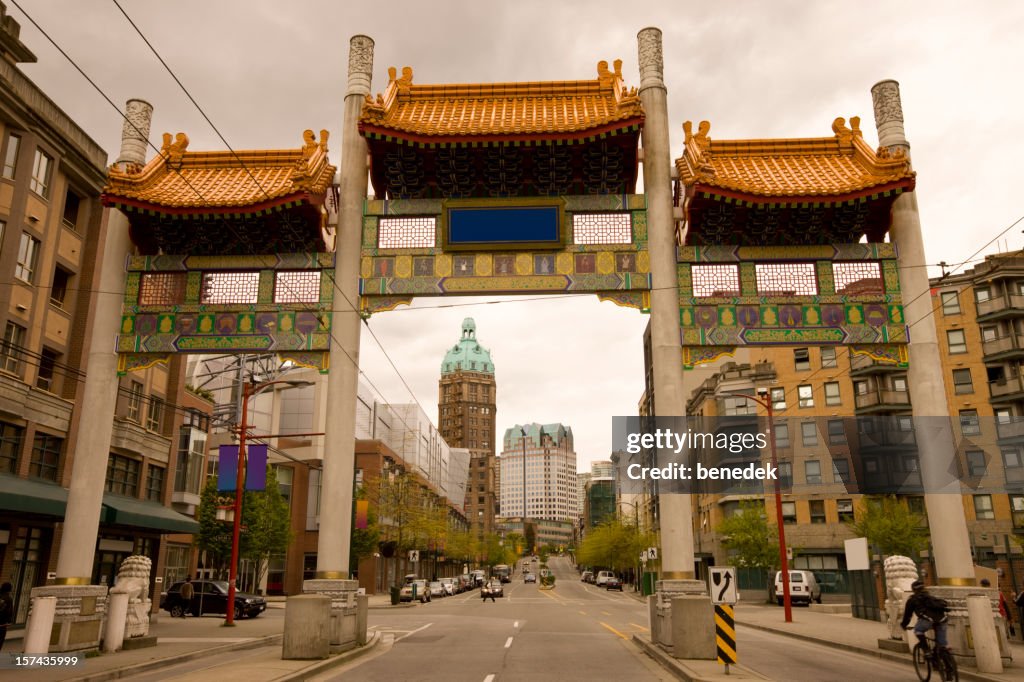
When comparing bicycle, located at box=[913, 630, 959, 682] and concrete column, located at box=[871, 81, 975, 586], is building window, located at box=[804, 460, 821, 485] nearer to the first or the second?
concrete column, located at box=[871, 81, 975, 586]

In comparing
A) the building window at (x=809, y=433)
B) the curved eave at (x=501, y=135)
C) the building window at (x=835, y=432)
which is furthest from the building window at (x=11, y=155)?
the building window at (x=835, y=432)

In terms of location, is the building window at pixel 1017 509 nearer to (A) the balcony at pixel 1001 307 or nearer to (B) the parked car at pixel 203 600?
(A) the balcony at pixel 1001 307

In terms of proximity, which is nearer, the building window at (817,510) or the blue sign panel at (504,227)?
the blue sign panel at (504,227)

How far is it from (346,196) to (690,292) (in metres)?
8.76

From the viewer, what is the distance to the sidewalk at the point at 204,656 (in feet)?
46.9

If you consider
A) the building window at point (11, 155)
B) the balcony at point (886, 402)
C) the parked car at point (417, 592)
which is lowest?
the parked car at point (417, 592)

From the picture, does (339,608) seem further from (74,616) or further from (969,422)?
(969,422)

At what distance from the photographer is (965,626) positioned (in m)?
16.2

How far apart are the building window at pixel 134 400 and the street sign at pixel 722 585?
27386mm

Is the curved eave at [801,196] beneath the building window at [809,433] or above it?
beneath

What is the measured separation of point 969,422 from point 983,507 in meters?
6.35

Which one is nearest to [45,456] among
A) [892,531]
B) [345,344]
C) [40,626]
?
[40,626]

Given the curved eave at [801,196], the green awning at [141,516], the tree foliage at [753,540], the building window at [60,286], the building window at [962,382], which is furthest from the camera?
the building window at [962,382]

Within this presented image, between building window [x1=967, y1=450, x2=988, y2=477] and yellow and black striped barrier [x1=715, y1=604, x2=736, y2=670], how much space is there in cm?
5430
